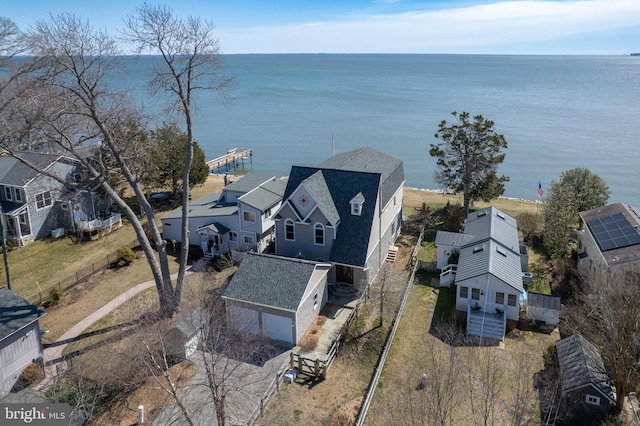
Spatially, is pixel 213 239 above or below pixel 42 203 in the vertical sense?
below

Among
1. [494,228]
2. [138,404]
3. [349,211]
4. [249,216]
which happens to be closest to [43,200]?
[249,216]

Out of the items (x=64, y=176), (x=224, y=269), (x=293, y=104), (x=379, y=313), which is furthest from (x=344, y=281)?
(x=293, y=104)

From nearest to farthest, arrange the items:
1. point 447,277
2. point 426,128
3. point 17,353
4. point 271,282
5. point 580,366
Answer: point 580,366 < point 17,353 < point 271,282 < point 447,277 < point 426,128

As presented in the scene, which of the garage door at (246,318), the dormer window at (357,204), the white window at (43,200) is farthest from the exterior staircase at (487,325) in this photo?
the white window at (43,200)

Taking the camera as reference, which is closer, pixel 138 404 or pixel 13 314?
pixel 138 404

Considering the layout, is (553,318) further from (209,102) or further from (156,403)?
(209,102)

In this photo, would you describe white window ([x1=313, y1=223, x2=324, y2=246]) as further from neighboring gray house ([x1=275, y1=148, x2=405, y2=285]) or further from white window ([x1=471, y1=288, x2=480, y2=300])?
white window ([x1=471, y1=288, x2=480, y2=300])

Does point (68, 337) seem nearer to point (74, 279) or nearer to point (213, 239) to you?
point (74, 279)
